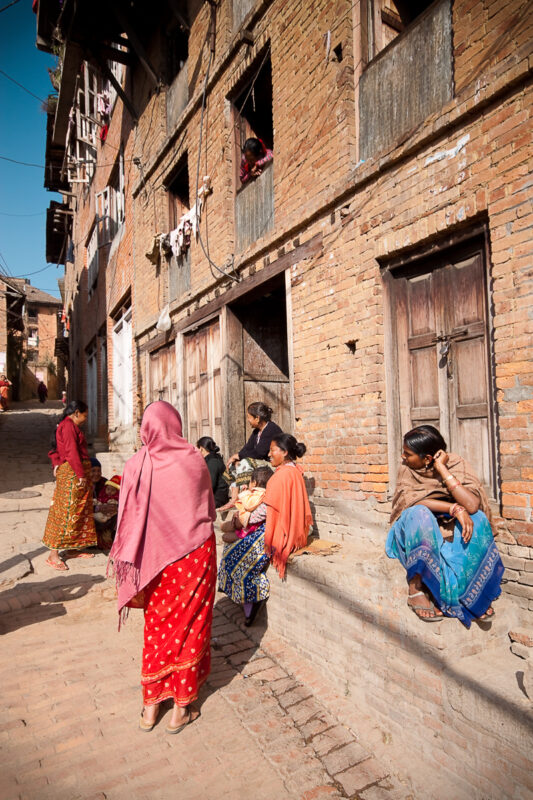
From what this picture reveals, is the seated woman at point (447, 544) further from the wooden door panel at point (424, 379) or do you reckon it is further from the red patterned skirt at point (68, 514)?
the red patterned skirt at point (68, 514)

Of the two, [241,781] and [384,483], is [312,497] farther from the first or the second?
[241,781]

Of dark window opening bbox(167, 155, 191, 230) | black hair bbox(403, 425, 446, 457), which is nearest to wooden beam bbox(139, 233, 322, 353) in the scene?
dark window opening bbox(167, 155, 191, 230)

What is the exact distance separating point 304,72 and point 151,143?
5782mm

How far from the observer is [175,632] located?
2.92 metres

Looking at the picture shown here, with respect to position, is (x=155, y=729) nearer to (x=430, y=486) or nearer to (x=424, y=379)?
(x=430, y=486)

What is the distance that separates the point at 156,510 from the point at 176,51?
9855 mm

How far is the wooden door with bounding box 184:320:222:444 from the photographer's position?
7.80 m

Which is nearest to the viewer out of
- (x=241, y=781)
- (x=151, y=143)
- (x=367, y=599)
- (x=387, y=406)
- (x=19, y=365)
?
(x=241, y=781)

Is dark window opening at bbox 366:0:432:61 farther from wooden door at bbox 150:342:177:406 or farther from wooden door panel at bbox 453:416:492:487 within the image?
wooden door at bbox 150:342:177:406

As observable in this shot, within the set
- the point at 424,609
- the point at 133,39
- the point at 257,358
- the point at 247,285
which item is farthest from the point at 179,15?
the point at 424,609

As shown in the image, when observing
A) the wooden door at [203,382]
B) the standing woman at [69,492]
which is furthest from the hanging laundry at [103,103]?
the standing woman at [69,492]

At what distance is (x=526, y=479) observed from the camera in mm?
3186

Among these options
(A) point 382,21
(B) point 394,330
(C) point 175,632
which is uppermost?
(A) point 382,21

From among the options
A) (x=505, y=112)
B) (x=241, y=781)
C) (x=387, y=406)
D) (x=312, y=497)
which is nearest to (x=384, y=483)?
(x=387, y=406)
